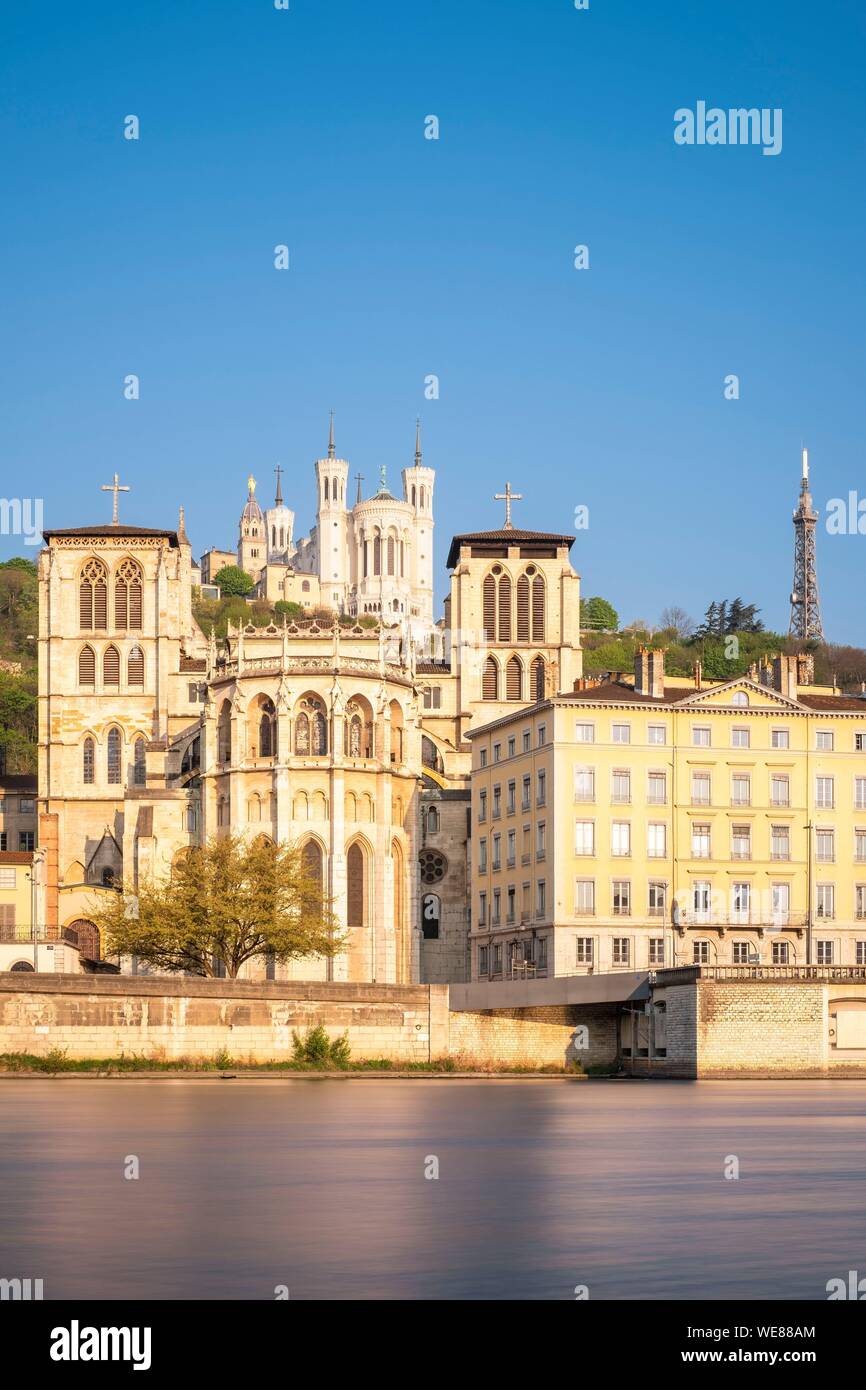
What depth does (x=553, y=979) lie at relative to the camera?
7812 cm

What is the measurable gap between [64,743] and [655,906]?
48694 millimetres

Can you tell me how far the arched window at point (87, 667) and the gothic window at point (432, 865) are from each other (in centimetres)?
2962

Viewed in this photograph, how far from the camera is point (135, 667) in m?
130

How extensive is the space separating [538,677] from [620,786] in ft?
139

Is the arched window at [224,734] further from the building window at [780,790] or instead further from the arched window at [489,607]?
the arched window at [489,607]

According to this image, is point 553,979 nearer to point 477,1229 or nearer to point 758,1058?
point 758,1058

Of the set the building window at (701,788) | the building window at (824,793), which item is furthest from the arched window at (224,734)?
the building window at (824,793)

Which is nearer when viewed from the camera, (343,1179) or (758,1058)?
(343,1179)

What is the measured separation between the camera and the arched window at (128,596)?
131625 mm

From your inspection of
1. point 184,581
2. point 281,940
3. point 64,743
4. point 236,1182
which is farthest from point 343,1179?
point 184,581

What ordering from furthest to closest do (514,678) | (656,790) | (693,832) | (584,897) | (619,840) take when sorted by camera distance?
(514,678), (693,832), (656,790), (619,840), (584,897)

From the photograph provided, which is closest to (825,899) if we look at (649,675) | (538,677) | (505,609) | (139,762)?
(649,675)

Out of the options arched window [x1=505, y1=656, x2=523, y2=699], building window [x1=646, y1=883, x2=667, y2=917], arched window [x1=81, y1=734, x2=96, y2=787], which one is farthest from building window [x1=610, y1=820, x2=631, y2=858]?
arched window [x1=81, y1=734, x2=96, y2=787]

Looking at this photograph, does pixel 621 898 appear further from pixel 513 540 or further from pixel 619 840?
pixel 513 540
